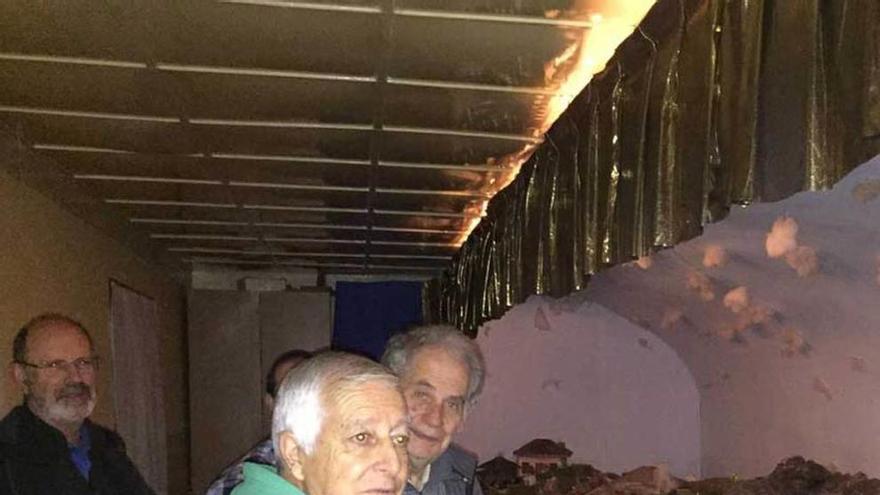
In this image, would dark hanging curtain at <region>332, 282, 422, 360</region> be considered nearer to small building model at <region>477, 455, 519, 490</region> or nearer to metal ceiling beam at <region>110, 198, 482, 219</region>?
small building model at <region>477, 455, 519, 490</region>

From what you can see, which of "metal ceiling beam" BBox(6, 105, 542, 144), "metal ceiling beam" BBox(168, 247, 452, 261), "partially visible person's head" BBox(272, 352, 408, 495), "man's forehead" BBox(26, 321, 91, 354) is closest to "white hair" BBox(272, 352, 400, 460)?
"partially visible person's head" BBox(272, 352, 408, 495)

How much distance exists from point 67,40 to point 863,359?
278 cm

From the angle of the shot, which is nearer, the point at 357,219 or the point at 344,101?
the point at 344,101

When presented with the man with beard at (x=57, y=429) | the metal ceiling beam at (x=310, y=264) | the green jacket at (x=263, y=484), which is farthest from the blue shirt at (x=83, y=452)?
the metal ceiling beam at (x=310, y=264)

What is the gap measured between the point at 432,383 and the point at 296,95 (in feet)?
3.77

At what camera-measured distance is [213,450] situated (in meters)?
6.65

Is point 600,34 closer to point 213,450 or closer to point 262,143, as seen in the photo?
point 262,143

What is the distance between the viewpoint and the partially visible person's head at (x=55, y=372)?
2529mm

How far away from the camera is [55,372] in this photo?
8.36 feet

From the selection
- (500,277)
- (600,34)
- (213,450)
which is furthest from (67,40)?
(213,450)

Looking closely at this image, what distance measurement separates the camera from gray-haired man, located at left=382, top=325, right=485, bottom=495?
1.84 metres

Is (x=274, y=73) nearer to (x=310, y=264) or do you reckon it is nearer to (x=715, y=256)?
(x=715, y=256)

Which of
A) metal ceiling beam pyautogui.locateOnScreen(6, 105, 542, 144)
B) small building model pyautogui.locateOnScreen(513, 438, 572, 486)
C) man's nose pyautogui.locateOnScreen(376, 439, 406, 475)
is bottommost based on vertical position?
small building model pyautogui.locateOnScreen(513, 438, 572, 486)

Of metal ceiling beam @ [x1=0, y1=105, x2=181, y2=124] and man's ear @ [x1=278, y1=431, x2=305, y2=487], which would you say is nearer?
man's ear @ [x1=278, y1=431, x2=305, y2=487]
